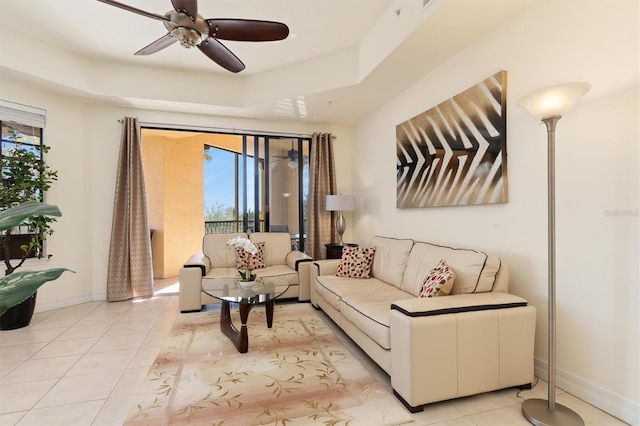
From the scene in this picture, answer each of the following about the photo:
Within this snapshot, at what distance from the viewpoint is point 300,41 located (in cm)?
349

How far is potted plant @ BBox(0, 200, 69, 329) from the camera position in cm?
55

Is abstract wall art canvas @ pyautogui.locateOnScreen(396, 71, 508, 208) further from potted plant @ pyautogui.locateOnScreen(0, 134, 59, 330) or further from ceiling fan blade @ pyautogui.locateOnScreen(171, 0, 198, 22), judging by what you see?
potted plant @ pyautogui.locateOnScreen(0, 134, 59, 330)

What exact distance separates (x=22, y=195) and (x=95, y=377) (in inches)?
95.3

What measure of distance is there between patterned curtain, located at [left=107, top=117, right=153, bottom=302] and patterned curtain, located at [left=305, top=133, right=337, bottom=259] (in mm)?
2351

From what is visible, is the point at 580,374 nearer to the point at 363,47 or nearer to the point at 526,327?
the point at 526,327

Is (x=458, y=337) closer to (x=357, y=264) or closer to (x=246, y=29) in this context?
(x=357, y=264)

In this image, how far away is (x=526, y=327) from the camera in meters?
2.06

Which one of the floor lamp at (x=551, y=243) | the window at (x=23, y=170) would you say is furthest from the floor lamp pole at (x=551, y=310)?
the window at (x=23, y=170)

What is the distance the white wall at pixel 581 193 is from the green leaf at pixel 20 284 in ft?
8.30

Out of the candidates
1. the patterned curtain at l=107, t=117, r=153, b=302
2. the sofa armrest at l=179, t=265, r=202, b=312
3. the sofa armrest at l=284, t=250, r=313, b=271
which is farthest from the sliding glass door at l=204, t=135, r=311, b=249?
the sofa armrest at l=179, t=265, r=202, b=312

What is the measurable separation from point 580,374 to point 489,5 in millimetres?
2560

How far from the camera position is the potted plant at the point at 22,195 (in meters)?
3.28

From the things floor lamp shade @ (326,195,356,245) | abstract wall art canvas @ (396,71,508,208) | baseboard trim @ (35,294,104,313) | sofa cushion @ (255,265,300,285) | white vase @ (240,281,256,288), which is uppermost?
abstract wall art canvas @ (396,71,508,208)

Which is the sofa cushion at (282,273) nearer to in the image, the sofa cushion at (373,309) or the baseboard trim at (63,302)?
the sofa cushion at (373,309)
